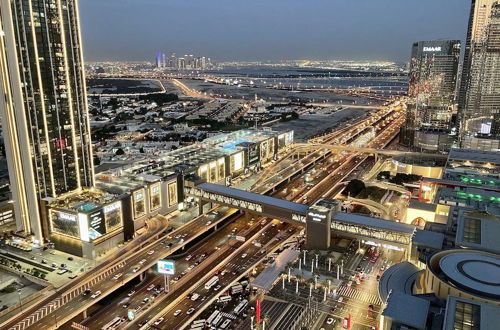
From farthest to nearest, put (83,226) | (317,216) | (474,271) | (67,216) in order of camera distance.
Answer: (67,216) → (317,216) → (83,226) → (474,271)

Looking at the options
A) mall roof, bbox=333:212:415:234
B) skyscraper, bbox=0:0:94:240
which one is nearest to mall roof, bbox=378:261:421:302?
mall roof, bbox=333:212:415:234

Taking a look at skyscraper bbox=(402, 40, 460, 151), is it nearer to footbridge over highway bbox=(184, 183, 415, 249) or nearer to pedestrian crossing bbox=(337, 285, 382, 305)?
footbridge over highway bbox=(184, 183, 415, 249)

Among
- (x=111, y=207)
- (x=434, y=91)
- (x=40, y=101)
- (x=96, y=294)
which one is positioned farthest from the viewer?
(x=434, y=91)

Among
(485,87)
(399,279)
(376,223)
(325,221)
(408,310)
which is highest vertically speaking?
(485,87)

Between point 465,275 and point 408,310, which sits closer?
point 408,310

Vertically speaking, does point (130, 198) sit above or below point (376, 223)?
above

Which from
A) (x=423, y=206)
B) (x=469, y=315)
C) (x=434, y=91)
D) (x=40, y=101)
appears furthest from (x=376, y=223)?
(x=434, y=91)

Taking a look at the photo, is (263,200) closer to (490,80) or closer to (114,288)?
(114,288)

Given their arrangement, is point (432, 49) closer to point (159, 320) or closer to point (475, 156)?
point (475, 156)
